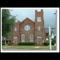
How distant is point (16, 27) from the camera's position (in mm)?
3564

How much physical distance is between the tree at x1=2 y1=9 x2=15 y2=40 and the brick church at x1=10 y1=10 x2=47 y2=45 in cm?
14

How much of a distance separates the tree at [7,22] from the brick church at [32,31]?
141 mm

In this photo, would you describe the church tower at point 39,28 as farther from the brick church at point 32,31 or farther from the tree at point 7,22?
the tree at point 7,22

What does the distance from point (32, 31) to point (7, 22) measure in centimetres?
63

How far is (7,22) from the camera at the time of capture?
3.62 meters

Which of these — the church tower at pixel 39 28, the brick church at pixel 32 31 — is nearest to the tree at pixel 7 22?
the brick church at pixel 32 31

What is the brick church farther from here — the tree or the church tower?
the tree

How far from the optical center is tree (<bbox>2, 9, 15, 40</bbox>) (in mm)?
3535

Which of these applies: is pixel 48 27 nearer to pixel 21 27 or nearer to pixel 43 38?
pixel 43 38

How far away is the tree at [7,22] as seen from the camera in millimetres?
3535

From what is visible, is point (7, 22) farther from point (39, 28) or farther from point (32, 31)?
point (39, 28)

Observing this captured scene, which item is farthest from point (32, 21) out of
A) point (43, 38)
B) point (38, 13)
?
point (43, 38)

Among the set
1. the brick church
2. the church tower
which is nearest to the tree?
the brick church

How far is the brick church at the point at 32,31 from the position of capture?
137 inches
